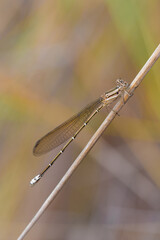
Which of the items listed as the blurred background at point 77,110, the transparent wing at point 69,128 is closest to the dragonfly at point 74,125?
the transparent wing at point 69,128

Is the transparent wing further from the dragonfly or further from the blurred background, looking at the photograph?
the blurred background

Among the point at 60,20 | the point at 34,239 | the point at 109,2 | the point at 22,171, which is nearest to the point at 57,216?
the point at 34,239

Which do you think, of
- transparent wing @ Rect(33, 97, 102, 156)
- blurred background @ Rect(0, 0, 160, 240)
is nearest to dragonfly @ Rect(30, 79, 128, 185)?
transparent wing @ Rect(33, 97, 102, 156)

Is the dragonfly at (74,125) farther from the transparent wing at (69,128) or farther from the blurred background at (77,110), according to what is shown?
the blurred background at (77,110)

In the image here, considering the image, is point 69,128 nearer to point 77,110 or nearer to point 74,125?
point 74,125

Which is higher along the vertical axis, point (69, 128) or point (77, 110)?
point (77, 110)

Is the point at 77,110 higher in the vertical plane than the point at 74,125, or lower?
higher

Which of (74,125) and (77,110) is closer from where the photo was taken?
(74,125)

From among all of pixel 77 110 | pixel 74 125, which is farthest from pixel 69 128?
pixel 77 110
